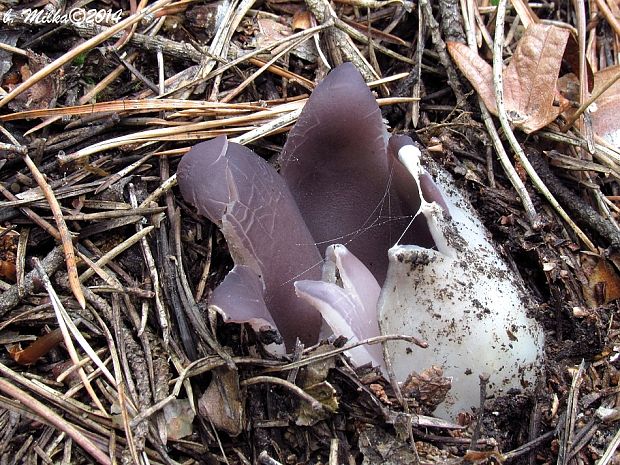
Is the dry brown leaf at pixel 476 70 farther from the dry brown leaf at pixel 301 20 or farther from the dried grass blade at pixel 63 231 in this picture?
the dried grass blade at pixel 63 231

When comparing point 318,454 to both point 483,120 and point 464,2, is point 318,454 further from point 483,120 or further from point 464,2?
point 464,2

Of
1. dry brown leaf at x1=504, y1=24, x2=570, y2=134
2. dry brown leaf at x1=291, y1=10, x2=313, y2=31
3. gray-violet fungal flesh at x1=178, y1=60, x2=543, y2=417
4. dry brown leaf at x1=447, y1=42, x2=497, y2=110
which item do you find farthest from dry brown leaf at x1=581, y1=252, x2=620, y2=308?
dry brown leaf at x1=291, y1=10, x2=313, y2=31

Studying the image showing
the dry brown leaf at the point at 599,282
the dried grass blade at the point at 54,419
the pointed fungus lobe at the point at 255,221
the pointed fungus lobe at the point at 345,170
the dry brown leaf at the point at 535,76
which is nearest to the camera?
the dried grass blade at the point at 54,419

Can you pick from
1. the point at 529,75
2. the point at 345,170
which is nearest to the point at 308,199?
the point at 345,170

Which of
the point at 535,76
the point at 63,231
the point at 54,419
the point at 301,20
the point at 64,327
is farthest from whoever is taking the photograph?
the point at 301,20

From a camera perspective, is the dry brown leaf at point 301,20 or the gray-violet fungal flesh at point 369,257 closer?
the gray-violet fungal flesh at point 369,257

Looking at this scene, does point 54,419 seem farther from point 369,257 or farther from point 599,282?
point 599,282

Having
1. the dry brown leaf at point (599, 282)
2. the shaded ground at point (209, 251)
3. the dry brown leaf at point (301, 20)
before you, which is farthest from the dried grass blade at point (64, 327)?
the dry brown leaf at point (599, 282)

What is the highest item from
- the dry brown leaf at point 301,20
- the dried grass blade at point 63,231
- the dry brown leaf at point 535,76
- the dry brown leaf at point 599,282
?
the dry brown leaf at point 301,20
